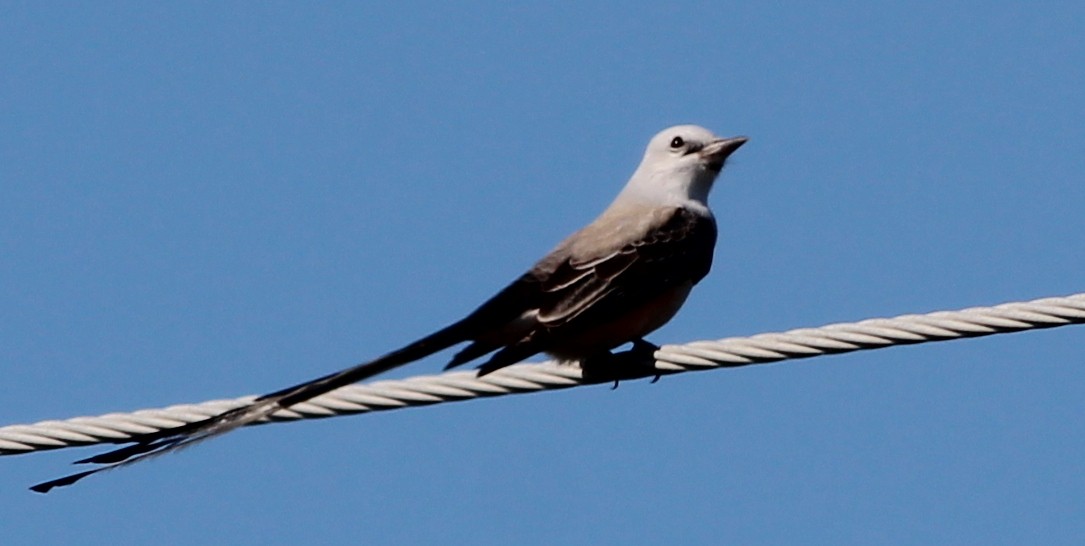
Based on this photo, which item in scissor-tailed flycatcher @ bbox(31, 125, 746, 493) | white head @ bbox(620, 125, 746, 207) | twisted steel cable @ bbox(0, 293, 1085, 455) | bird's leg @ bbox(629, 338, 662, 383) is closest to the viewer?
twisted steel cable @ bbox(0, 293, 1085, 455)

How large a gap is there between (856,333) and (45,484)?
3001mm

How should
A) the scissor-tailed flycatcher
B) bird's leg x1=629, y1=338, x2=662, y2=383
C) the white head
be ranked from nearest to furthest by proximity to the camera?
the scissor-tailed flycatcher < bird's leg x1=629, y1=338, x2=662, y2=383 < the white head

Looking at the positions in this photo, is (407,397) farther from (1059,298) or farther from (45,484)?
(1059,298)

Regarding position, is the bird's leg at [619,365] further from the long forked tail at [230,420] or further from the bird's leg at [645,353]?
the long forked tail at [230,420]

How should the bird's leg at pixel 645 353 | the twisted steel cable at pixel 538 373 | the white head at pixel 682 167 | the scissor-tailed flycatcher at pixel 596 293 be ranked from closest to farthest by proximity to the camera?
the twisted steel cable at pixel 538 373
the scissor-tailed flycatcher at pixel 596 293
the bird's leg at pixel 645 353
the white head at pixel 682 167

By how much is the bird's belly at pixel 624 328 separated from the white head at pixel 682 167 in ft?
3.52

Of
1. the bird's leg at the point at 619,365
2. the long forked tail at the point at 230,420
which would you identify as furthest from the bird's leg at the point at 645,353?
the long forked tail at the point at 230,420

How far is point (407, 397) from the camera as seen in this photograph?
6.99 m

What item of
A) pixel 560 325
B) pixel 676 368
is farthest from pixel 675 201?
pixel 676 368

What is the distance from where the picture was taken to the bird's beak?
10117 mm

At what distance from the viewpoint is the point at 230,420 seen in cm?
690

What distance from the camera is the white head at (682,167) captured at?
33.1 ft

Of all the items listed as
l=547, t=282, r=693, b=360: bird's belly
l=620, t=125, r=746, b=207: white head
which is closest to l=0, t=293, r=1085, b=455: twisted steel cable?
l=547, t=282, r=693, b=360: bird's belly

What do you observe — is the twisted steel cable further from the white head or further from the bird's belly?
the white head
